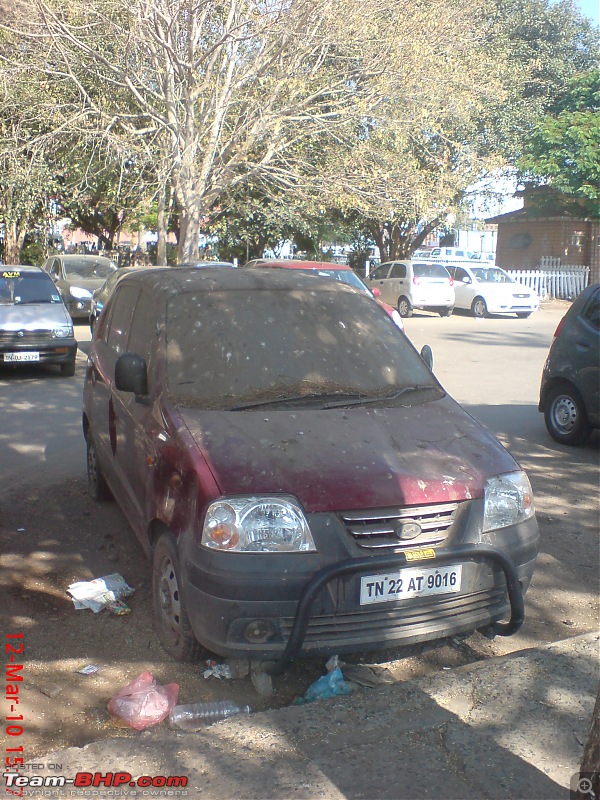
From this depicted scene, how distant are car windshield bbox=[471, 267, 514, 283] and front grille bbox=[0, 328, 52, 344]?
17477mm

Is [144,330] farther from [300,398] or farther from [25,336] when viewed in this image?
[25,336]

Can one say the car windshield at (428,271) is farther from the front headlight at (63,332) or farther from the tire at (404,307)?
the front headlight at (63,332)

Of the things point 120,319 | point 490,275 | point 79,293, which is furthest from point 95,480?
point 490,275

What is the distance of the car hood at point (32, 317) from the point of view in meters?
11.9

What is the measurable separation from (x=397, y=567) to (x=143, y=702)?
4.02ft

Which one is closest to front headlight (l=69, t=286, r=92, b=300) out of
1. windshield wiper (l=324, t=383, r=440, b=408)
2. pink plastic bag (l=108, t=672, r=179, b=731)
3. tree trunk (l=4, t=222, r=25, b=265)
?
tree trunk (l=4, t=222, r=25, b=265)

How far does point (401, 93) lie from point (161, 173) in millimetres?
6146

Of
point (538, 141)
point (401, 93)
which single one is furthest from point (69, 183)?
point (538, 141)

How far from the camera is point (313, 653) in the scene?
11.6 feet

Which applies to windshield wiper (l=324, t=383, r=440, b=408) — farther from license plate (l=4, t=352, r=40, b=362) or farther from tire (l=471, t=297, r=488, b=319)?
tire (l=471, t=297, r=488, b=319)

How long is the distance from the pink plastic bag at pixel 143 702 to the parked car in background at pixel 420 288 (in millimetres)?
22349

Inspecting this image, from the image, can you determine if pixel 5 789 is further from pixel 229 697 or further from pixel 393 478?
pixel 393 478

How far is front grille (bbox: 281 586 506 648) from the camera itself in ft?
11.6

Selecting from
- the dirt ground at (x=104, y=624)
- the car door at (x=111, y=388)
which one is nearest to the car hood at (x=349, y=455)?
the dirt ground at (x=104, y=624)
